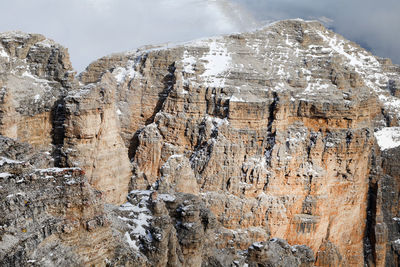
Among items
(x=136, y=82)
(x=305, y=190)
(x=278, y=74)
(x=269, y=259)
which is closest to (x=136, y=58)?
(x=136, y=82)

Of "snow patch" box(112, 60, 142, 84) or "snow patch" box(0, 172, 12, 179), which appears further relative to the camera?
"snow patch" box(112, 60, 142, 84)

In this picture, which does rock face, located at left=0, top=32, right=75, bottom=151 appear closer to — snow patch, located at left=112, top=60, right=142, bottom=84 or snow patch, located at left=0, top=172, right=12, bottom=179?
snow patch, located at left=112, top=60, right=142, bottom=84

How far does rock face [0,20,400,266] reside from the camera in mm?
28297

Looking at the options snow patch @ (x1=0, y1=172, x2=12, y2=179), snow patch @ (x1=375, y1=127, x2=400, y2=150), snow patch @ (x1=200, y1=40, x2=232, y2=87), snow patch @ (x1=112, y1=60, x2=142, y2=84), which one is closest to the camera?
snow patch @ (x1=0, y1=172, x2=12, y2=179)

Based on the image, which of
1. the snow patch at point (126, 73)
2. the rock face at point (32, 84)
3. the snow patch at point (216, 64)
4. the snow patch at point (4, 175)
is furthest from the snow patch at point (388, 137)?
the snow patch at point (4, 175)

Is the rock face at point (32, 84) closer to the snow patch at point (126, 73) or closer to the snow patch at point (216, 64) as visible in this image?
the snow patch at point (126, 73)

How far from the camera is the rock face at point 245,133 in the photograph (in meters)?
28.3

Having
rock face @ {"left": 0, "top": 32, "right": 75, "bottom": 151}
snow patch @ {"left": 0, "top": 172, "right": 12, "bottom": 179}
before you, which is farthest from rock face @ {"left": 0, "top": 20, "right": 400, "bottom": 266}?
snow patch @ {"left": 0, "top": 172, "right": 12, "bottom": 179}

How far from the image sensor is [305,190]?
3481 cm

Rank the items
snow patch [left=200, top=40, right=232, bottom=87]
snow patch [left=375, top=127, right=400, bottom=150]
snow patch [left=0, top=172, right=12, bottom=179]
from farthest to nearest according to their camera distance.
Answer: snow patch [left=375, top=127, right=400, bottom=150] → snow patch [left=200, top=40, right=232, bottom=87] → snow patch [left=0, top=172, right=12, bottom=179]

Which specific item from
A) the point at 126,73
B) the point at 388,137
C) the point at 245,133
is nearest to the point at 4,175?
the point at 245,133

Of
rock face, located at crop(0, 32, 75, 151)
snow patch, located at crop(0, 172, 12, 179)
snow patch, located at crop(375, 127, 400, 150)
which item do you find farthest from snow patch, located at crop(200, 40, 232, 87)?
snow patch, located at crop(0, 172, 12, 179)

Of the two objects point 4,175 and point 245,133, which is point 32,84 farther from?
point 4,175

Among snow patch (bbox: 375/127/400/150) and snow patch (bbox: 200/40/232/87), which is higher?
snow patch (bbox: 200/40/232/87)
